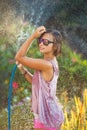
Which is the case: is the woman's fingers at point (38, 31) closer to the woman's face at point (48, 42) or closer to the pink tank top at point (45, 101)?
the woman's face at point (48, 42)

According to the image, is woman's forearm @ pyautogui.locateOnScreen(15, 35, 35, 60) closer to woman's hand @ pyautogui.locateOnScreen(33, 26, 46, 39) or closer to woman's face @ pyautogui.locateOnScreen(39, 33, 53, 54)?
woman's hand @ pyautogui.locateOnScreen(33, 26, 46, 39)

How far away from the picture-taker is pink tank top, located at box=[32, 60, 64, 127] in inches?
151

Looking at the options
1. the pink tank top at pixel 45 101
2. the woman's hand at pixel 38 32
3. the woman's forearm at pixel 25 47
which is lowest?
the pink tank top at pixel 45 101

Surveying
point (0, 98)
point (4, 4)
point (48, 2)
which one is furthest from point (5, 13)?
point (0, 98)

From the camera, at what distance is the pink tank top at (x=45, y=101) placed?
385 cm

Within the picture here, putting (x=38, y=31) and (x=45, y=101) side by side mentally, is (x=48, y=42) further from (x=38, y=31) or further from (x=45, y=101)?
(x=45, y=101)

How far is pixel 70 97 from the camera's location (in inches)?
234

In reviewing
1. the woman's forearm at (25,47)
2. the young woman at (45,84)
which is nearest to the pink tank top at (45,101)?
the young woman at (45,84)

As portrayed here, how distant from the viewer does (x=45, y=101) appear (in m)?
3.87

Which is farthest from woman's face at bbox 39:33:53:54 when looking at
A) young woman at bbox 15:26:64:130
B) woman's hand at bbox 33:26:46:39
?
woman's hand at bbox 33:26:46:39

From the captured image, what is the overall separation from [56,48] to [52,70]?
7.7 inches

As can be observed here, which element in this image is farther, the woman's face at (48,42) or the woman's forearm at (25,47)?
the woman's face at (48,42)

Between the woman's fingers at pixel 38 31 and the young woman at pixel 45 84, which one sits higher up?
the woman's fingers at pixel 38 31

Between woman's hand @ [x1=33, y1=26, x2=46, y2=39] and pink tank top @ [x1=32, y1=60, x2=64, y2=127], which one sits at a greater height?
woman's hand @ [x1=33, y1=26, x2=46, y2=39]
